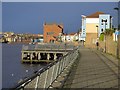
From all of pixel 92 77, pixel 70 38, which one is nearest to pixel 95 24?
pixel 70 38

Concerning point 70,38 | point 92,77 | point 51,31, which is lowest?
point 92,77

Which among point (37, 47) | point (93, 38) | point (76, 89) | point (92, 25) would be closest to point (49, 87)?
point (76, 89)

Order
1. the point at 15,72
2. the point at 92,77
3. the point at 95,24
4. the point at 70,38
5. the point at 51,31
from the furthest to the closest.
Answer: the point at 70,38
the point at 51,31
the point at 95,24
the point at 15,72
the point at 92,77

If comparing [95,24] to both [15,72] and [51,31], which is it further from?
[15,72]

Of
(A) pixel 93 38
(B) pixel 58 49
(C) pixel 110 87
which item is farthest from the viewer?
(A) pixel 93 38

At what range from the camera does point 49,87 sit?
440 inches

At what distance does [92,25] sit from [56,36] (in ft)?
191

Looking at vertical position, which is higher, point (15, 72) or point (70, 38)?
point (70, 38)

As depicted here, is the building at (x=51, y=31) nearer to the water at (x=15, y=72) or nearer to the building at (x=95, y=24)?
the building at (x=95, y=24)

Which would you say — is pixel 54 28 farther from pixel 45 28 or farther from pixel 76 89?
pixel 76 89

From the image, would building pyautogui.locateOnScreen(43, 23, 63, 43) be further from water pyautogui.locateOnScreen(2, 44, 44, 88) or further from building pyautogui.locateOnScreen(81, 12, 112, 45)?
water pyautogui.locateOnScreen(2, 44, 44, 88)

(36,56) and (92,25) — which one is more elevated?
(92,25)

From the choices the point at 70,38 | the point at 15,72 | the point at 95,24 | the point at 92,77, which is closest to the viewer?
the point at 92,77

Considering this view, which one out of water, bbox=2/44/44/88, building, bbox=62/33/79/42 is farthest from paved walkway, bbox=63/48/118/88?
building, bbox=62/33/79/42
